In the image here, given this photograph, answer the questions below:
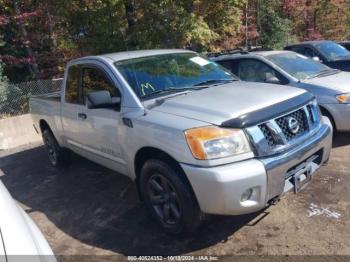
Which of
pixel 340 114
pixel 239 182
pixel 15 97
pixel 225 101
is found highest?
pixel 225 101

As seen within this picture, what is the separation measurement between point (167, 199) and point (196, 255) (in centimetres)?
58

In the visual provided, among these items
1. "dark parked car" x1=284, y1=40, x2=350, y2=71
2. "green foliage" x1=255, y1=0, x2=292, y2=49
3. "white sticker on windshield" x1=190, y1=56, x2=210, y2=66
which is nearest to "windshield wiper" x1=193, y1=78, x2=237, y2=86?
"white sticker on windshield" x1=190, y1=56, x2=210, y2=66

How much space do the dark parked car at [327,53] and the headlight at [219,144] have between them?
25.4ft

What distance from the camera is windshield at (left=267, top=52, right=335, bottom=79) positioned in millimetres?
6626

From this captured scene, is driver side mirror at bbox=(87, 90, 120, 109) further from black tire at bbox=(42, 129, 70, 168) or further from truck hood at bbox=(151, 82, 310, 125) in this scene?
black tire at bbox=(42, 129, 70, 168)

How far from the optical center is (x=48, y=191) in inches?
221

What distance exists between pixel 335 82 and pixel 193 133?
3702 mm

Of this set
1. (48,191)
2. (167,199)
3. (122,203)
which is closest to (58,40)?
(48,191)

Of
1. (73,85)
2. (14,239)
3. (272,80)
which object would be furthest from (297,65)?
(14,239)

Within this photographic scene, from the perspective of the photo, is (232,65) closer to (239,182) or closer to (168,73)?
(168,73)

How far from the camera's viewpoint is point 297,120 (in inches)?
148

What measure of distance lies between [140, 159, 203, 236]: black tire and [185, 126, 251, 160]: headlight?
14.5 inches

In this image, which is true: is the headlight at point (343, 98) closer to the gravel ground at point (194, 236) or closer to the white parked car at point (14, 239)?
the gravel ground at point (194, 236)

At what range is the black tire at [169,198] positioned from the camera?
3510mm
